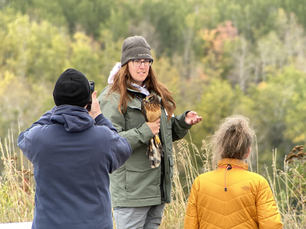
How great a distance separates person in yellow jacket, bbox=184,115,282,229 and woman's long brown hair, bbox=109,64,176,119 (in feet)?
1.42

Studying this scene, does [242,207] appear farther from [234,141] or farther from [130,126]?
[130,126]

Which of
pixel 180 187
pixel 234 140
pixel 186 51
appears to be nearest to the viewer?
pixel 234 140

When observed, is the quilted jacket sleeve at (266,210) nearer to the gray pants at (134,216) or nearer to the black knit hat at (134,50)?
the gray pants at (134,216)

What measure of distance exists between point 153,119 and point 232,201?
57 centimetres

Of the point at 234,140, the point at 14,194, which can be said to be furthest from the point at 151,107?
the point at 14,194

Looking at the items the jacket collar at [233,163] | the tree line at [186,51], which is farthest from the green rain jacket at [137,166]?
the tree line at [186,51]

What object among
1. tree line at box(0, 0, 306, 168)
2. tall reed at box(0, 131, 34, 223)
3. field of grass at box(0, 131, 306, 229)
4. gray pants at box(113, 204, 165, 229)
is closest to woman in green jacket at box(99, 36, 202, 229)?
gray pants at box(113, 204, 165, 229)

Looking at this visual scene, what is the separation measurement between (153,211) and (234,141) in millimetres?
620

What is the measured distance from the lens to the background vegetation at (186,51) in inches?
1897

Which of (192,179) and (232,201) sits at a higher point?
(232,201)

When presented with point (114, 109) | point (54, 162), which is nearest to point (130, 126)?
point (114, 109)

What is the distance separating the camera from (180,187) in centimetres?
393

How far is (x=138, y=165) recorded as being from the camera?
2910mm

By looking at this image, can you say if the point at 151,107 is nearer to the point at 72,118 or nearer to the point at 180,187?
the point at 72,118
